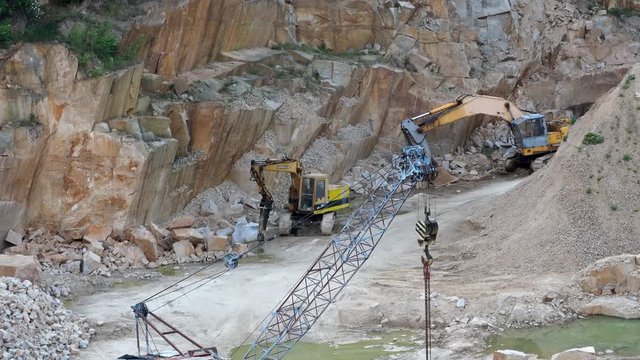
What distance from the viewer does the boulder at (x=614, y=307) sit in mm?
21875

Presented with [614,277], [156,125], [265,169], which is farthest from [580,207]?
[156,125]

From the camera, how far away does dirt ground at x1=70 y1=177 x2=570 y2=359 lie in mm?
21828

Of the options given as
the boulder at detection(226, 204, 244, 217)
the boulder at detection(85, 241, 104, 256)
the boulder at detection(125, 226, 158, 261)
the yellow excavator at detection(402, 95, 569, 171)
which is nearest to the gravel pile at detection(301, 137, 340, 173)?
the yellow excavator at detection(402, 95, 569, 171)

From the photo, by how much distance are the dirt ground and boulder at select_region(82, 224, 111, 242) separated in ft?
8.86

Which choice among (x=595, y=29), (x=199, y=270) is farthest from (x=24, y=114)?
(x=595, y=29)

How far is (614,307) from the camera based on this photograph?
2197 cm

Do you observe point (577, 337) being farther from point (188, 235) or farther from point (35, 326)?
point (188, 235)

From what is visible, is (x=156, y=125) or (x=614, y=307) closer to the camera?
(x=614, y=307)

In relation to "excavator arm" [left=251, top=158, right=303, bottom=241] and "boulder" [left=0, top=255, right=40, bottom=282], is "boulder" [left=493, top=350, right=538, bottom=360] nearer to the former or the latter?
"boulder" [left=0, top=255, right=40, bottom=282]

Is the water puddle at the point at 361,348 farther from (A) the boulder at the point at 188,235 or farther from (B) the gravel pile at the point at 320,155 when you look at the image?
(B) the gravel pile at the point at 320,155

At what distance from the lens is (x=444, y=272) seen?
2566 centimetres

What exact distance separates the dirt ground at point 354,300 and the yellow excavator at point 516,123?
6427 mm

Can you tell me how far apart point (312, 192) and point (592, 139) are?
879cm

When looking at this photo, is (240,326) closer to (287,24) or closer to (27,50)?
(27,50)
